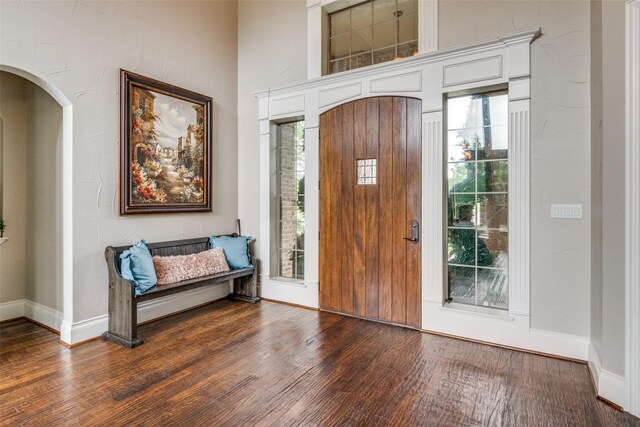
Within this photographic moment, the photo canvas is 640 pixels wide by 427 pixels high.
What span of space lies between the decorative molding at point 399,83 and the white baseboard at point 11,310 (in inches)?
175

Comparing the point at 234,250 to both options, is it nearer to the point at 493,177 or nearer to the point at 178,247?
the point at 178,247

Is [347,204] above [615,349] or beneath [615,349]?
above

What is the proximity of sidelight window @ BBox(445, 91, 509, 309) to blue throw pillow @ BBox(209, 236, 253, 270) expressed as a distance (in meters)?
2.38

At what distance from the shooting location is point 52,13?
295cm

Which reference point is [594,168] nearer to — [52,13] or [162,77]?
[162,77]

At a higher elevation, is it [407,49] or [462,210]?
[407,49]

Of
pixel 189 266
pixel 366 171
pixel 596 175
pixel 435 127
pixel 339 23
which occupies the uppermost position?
pixel 339 23

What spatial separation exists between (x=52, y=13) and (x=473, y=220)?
415cm

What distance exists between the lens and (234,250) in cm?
428

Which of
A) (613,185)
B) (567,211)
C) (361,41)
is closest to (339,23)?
(361,41)

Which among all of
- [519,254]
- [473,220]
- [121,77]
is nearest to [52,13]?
[121,77]

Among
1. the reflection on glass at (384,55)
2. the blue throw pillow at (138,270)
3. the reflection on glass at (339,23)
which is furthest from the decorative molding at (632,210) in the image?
the blue throw pillow at (138,270)

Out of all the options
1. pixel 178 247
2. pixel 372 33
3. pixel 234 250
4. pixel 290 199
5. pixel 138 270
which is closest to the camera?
pixel 138 270

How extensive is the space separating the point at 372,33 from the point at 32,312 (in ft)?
15.6
